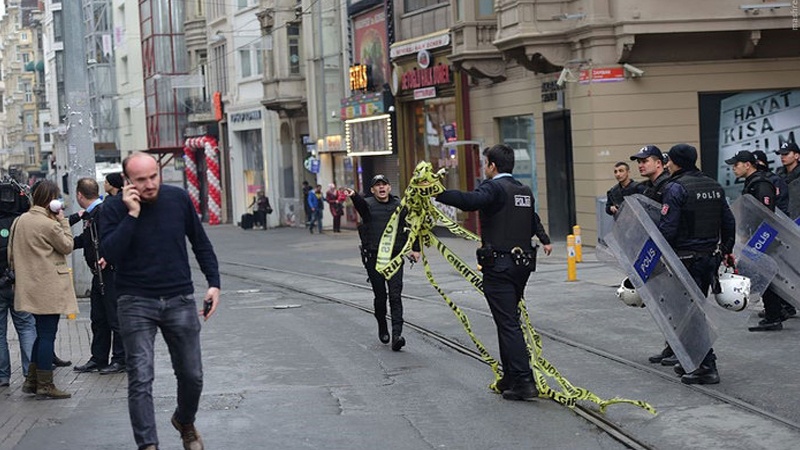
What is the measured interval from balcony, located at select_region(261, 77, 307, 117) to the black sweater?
37.1 meters

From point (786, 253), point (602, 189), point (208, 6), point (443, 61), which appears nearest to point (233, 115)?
point (208, 6)

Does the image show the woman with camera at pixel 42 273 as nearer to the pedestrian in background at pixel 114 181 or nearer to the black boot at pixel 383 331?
the pedestrian in background at pixel 114 181

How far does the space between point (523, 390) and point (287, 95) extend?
36190 mm

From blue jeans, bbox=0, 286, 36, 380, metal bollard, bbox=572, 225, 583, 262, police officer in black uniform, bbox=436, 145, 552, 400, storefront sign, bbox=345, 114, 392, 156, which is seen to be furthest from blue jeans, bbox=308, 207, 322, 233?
police officer in black uniform, bbox=436, 145, 552, 400

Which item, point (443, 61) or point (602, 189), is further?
point (443, 61)

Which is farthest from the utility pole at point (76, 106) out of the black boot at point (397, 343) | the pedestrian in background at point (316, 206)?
the pedestrian in background at point (316, 206)

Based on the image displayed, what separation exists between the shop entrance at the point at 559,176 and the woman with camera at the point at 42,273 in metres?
17.7

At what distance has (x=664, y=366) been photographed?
1077 cm

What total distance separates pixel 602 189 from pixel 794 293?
12854 millimetres

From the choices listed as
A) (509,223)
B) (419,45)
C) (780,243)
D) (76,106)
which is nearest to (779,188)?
(780,243)

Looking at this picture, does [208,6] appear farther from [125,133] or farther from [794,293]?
[794,293]

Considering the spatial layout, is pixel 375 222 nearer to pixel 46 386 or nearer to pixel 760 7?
pixel 46 386

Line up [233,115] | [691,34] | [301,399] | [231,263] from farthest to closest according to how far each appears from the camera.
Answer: [233,115] < [231,263] < [691,34] < [301,399]

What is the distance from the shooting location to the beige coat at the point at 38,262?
10133 mm
